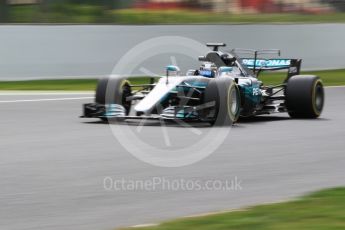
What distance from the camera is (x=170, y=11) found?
23.4m

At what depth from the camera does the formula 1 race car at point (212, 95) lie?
38.4 feet

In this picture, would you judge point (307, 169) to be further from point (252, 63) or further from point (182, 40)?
point (182, 40)

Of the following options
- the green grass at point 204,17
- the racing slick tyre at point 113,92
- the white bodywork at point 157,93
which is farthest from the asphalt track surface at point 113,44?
the white bodywork at point 157,93

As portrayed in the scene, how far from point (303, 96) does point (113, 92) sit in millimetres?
2915

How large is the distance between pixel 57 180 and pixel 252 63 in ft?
22.0

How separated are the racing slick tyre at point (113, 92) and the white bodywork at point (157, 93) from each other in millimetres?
747

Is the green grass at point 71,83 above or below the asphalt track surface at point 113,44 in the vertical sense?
below

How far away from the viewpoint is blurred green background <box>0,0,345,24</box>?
842 inches

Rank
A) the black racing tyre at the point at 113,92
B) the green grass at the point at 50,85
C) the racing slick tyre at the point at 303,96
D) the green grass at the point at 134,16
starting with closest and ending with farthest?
the black racing tyre at the point at 113,92 < the racing slick tyre at the point at 303,96 < the green grass at the point at 50,85 < the green grass at the point at 134,16

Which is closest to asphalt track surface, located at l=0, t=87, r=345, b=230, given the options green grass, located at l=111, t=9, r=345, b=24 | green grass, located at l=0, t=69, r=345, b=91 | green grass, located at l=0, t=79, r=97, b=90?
green grass, located at l=0, t=79, r=97, b=90

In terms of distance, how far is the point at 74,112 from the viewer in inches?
580

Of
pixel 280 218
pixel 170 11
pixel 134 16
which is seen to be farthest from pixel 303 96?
pixel 170 11

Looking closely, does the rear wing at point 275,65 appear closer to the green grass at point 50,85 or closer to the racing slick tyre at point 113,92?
the racing slick tyre at point 113,92

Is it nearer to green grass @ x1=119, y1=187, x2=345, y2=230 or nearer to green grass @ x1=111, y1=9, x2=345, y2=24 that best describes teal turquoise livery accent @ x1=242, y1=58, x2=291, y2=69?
green grass @ x1=119, y1=187, x2=345, y2=230
